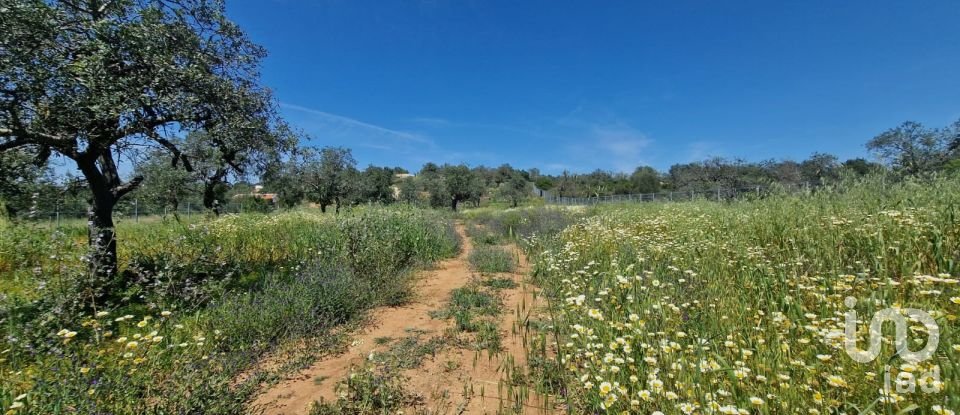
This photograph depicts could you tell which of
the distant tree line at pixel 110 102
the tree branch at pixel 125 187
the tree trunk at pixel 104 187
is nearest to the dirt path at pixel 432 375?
the distant tree line at pixel 110 102

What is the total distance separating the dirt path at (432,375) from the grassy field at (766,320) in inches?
13.0

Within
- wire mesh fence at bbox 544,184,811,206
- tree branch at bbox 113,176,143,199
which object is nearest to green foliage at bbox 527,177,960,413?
wire mesh fence at bbox 544,184,811,206

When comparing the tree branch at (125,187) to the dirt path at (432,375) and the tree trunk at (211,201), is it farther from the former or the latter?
the dirt path at (432,375)

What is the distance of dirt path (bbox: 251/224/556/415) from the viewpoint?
8.33 ft

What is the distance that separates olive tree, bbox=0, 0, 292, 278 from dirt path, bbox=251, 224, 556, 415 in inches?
89.0

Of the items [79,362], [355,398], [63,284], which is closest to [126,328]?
[63,284]

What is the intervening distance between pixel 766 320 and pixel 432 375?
2704 mm

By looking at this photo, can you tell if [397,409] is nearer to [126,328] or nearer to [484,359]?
[484,359]

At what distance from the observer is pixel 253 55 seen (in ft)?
20.4

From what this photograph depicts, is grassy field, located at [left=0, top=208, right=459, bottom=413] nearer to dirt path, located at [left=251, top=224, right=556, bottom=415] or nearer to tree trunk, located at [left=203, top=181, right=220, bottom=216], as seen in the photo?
dirt path, located at [left=251, top=224, right=556, bottom=415]

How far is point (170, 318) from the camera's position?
330 cm

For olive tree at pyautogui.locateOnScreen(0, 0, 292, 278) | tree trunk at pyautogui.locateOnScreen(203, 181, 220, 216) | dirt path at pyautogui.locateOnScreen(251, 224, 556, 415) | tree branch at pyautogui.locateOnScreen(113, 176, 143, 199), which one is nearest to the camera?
dirt path at pyautogui.locateOnScreen(251, 224, 556, 415)

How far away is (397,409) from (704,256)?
12.2 feet

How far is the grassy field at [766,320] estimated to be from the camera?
5.42 feet
